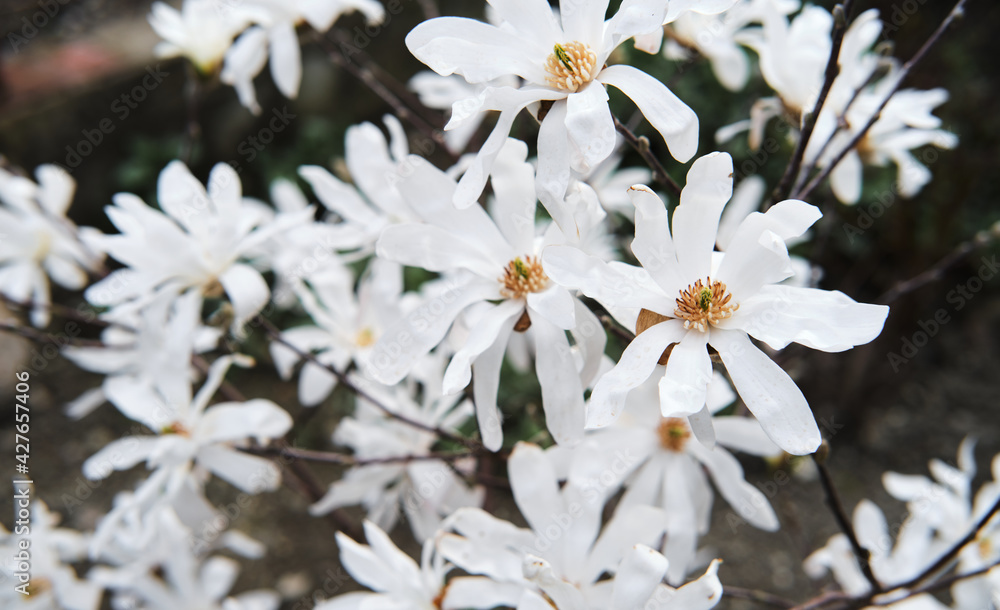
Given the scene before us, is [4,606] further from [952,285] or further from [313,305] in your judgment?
[952,285]

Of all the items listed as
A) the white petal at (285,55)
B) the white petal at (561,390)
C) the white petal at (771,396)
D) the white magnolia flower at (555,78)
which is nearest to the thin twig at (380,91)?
the white petal at (285,55)

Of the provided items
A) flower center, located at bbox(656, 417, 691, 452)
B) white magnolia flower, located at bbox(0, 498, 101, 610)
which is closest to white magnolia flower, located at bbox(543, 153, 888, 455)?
flower center, located at bbox(656, 417, 691, 452)

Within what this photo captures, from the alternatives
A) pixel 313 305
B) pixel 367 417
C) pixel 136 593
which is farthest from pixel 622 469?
pixel 136 593

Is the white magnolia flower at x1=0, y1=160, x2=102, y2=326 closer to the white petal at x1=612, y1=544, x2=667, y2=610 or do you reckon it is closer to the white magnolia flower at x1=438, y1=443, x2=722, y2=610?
the white magnolia flower at x1=438, y1=443, x2=722, y2=610

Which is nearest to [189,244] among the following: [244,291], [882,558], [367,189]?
[244,291]

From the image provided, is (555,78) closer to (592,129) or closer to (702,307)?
(592,129)
